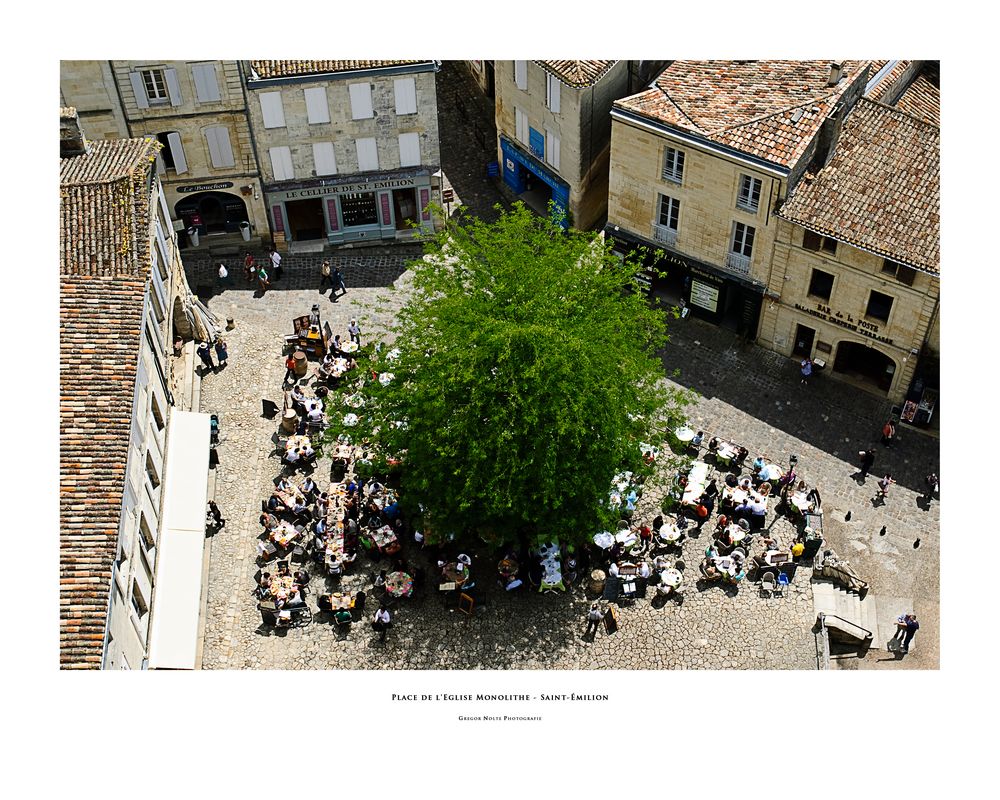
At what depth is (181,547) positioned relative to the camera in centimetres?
4231

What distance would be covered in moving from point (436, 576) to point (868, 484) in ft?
54.8

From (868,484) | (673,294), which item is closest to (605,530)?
(868,484)

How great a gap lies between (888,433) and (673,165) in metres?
13.3

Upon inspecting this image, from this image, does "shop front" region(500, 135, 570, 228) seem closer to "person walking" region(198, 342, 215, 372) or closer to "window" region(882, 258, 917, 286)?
"window" region(882, 258, 917, 286)

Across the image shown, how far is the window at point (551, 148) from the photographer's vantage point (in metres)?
54.6

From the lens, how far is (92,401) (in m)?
36.8

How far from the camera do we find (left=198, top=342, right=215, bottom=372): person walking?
50312 millimetres

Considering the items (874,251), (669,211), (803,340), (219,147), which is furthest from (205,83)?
(874,251)

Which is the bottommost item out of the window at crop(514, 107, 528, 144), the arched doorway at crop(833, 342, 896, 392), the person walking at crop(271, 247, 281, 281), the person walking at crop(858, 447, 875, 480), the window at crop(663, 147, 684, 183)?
the person walking at crop(858, 447, 875, 480)

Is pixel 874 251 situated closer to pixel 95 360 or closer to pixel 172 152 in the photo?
pixel 95 360

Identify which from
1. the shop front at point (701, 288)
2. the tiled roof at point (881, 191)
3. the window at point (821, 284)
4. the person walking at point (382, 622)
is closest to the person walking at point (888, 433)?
the window at point (821, 284)

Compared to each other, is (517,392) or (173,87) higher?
(173,87)

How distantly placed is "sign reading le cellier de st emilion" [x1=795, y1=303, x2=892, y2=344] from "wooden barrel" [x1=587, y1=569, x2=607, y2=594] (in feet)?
47.4

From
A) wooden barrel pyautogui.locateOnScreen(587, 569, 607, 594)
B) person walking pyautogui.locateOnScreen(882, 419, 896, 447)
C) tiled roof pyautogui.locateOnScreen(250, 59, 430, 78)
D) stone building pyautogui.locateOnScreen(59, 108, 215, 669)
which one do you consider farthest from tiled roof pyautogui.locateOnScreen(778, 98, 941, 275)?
stone building pyautogui.locateOnScreen(59, 108, 215, 669)
